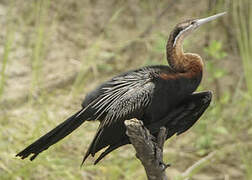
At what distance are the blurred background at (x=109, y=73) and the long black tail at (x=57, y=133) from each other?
1.09 meters

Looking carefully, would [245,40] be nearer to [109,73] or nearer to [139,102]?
[109,73]

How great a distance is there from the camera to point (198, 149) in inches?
168

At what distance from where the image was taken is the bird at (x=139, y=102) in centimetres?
215

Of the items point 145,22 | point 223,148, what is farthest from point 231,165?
point 145,22

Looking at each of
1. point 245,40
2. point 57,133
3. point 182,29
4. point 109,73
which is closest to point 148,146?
point 57,133

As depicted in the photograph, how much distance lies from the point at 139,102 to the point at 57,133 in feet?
1.13

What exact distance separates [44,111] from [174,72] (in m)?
1.32

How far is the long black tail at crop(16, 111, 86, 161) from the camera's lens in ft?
6.98

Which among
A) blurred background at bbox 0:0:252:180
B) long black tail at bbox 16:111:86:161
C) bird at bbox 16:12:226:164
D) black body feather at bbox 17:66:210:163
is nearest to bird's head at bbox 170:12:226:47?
bird at bbox 16:12:226:164

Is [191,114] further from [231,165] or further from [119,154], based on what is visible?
[231,165]

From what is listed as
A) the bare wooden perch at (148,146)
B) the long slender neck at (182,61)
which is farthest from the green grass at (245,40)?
the bare wooden perch at (148,146)

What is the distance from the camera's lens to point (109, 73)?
15.3 ft

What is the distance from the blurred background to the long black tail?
42.8 inches

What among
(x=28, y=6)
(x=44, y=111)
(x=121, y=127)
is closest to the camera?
(x=121, y=127)
